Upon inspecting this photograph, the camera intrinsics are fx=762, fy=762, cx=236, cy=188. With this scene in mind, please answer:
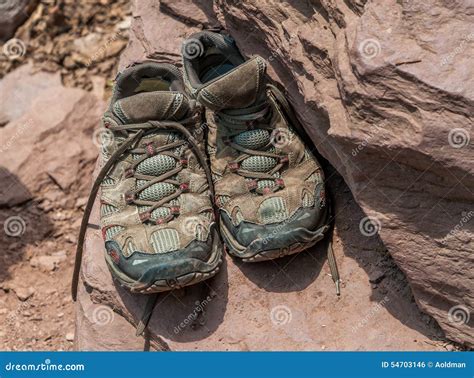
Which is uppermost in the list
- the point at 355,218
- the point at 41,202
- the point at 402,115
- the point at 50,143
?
the point at 402,115

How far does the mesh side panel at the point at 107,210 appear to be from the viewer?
8.50ft

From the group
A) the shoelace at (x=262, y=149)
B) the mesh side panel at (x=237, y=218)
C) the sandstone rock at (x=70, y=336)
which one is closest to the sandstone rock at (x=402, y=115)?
the shoelace at (x=262, y=149)

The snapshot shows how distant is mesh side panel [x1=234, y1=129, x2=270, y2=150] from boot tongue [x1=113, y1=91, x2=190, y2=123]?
0.21 meters

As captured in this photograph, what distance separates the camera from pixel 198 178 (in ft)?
8.60

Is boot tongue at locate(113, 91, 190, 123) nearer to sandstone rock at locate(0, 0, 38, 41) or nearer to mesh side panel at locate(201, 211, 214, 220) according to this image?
mesh side panel at locate(201, 211, 214, 220)

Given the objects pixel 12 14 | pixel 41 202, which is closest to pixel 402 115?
pixel 41 202

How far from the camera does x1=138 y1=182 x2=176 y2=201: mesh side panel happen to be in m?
2.55

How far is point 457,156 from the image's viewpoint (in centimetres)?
196

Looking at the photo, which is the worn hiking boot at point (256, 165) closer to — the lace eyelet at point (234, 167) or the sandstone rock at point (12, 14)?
the lace eyelet at point (234, 167)

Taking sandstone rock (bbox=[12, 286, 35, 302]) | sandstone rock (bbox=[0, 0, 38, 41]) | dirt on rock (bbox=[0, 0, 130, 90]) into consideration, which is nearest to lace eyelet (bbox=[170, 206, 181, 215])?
sandstone rock (bbox=[12, 286, 35, 302])

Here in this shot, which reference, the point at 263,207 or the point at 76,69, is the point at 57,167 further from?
the point at 263,207

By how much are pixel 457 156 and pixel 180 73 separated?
113 cm

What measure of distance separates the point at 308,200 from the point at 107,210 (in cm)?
69

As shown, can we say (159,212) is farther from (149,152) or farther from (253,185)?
(253,185)
